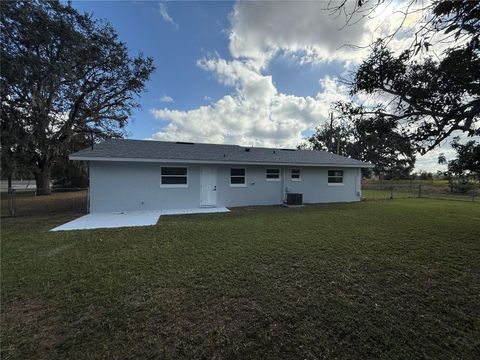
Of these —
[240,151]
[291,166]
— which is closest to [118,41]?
[240,151]

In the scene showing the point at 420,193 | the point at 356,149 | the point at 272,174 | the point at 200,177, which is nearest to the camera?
the point at 200,177

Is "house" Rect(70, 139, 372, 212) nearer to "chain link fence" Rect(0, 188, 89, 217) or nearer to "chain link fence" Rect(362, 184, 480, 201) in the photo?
"chain link fence" Rect(0, 188, 89, 217)

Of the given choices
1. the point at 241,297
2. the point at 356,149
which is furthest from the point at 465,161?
the point at 356,149

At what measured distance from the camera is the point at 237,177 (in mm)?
12484

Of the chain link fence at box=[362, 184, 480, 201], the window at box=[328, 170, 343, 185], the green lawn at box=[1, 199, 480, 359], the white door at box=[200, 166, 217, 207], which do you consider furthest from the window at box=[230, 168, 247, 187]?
the chain link fence at box=[362, 184, 480, 201]

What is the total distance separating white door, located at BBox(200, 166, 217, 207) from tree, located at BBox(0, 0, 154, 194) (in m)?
8.17

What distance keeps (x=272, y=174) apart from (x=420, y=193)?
46.5ft

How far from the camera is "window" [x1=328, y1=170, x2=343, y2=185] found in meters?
14.6

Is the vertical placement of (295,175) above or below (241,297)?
above

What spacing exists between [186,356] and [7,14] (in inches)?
803

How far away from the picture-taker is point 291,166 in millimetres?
13344

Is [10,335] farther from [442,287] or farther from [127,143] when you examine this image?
[127,143]

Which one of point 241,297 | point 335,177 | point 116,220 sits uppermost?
point 335,177

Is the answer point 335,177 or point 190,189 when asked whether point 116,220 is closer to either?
point 190,189
